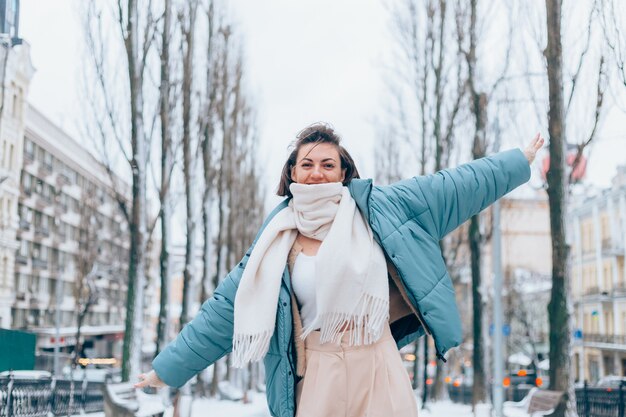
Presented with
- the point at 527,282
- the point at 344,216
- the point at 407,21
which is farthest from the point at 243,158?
the point at 527,282

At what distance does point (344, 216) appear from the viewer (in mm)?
3002

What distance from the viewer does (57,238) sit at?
41.1 m

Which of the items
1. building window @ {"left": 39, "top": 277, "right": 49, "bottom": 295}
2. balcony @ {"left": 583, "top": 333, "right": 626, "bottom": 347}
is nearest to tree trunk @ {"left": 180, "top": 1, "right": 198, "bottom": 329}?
building window @ {"left": 39, "top": 277, "right": 49, "bottom": 295}

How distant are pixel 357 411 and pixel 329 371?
18 cm

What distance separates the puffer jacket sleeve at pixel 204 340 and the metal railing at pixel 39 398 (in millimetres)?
6454

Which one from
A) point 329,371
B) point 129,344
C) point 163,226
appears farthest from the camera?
point 163,226

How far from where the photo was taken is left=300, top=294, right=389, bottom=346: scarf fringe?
291 centimetres

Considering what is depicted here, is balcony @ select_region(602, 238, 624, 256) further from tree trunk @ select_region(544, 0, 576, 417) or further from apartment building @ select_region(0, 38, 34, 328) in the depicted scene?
apartment building @ select_region(0, 38, 34, 328)

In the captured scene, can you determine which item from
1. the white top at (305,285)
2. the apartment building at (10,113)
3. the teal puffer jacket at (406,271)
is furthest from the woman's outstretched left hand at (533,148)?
the apartment building at (10,113)

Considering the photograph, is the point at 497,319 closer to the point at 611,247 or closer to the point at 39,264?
the point at 39,264

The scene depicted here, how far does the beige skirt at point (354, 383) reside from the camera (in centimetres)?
289

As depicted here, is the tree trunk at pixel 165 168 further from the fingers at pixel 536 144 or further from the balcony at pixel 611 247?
the balcony at pixel 611 247

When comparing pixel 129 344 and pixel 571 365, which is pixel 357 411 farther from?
pixel 129 344

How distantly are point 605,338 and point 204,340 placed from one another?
43.2 meters
